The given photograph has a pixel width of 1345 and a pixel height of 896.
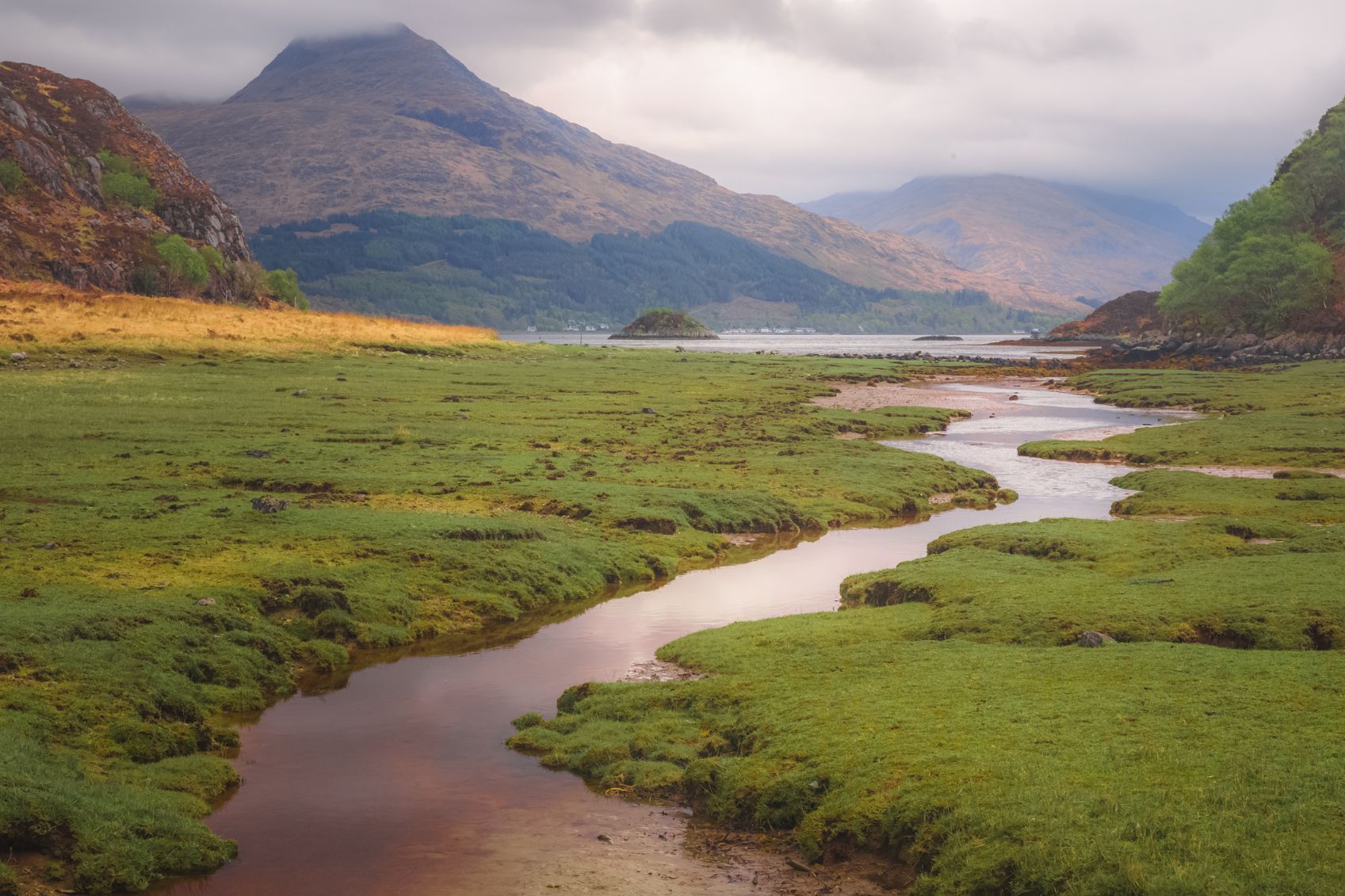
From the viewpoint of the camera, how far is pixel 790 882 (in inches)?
510

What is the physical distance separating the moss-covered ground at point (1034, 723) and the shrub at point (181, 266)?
340ft

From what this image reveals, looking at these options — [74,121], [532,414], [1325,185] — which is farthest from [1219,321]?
[74,121]

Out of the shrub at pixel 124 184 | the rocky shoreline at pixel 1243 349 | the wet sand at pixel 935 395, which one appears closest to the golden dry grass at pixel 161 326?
the wet sand at pixel 935 395

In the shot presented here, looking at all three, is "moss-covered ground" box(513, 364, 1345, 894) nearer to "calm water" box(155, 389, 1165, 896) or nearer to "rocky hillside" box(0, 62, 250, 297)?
"calm water" box(155, 389, 1165, 896)

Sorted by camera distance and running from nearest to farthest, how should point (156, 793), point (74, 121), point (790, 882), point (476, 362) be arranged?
point (790, 882) → point (156, 793) → point (476, 362) → point (74, 121)

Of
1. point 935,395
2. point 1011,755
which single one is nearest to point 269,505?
point 1011,755

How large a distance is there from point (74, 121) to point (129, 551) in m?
130

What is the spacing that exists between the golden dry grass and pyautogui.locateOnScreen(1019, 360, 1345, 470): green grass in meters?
50.4

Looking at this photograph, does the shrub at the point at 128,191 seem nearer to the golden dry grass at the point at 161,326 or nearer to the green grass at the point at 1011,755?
the golden dry grass at the point at 161,326

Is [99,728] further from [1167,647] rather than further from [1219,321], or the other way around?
[1219,321]

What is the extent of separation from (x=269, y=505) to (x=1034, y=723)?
844 inches

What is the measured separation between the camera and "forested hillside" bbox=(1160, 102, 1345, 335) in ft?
445

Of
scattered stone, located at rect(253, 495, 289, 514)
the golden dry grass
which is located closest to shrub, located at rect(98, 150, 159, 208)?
the golden dry grass

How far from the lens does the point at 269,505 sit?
29188mm
